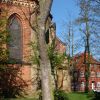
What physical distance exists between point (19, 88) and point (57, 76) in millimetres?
5865

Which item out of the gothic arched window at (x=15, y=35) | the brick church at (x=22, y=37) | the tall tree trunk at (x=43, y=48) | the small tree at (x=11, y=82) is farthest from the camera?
the gothic arched window at (x=15, y=35)

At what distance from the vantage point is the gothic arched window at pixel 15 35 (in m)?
36.2

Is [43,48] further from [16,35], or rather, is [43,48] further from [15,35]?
[16,35]

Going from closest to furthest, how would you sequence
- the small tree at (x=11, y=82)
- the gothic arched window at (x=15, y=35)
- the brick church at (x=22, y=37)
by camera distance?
the small tree at (x=11, y=82), the brick church at (x=22, y=37), the gothic arched window at (x=15, y=35)

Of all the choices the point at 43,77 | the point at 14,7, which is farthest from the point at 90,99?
the point at 43,77

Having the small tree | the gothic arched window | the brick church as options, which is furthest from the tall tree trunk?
the gothic arched window

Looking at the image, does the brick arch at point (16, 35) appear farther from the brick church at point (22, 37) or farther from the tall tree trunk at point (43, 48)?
the tall tree trunk at point (43, 48)

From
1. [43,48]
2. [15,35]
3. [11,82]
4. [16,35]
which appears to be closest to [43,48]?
[43,48]

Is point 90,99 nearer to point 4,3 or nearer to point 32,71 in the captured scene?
point 32,71

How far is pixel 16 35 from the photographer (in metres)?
36.8

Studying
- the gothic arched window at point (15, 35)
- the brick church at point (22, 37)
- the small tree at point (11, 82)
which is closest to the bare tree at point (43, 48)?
the small tree at point (11, 82)

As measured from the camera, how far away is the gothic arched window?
36219 mm

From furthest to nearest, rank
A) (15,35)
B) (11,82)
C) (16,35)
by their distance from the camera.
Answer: (16,35), (15,35), (11,82)

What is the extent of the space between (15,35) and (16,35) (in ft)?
0.58
